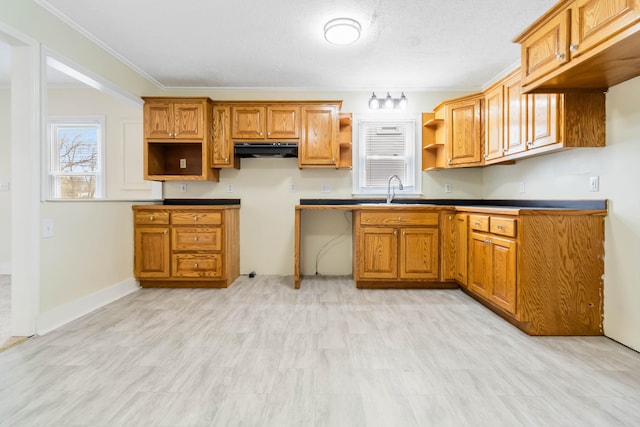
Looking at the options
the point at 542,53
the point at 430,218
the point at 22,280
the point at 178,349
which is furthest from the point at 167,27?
the point at 430,218

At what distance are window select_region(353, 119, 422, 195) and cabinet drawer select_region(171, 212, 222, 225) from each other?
1.81m

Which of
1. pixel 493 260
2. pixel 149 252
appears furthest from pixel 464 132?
pixel 149 252

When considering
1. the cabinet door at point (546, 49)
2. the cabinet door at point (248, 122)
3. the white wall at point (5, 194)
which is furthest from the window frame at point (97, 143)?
the cabinet door at point (546, 49)

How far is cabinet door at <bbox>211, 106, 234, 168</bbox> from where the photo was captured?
11.7 feet

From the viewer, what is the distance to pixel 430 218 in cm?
323

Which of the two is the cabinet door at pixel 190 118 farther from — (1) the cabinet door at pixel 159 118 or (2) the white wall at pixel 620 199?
(2) the white wall at pixel 620 199

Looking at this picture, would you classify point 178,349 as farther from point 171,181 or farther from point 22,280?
point 171,181

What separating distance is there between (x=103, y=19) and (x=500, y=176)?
166 inches

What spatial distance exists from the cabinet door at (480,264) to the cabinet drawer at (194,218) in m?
2.66

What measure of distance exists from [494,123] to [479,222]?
1.08 metres

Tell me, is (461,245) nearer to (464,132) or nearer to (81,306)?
(464,132)

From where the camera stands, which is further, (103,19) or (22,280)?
(103,19)

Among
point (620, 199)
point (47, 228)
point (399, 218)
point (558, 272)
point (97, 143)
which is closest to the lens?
point (620, 199)

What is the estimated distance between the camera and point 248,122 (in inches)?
140
